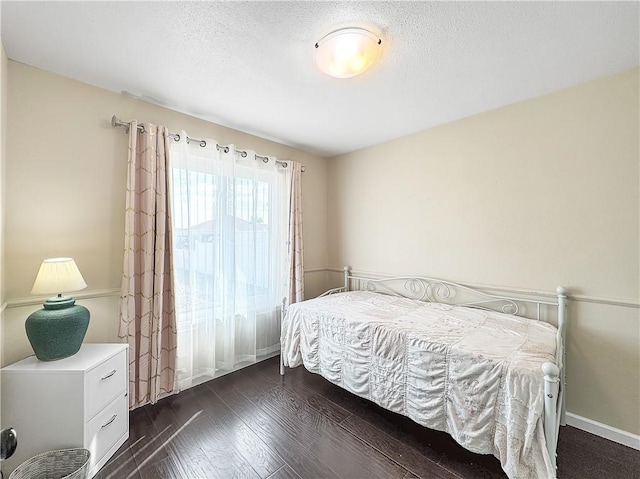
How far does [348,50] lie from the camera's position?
1.50m

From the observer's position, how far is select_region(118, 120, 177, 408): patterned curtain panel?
200 centimetres

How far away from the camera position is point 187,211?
2332 mm

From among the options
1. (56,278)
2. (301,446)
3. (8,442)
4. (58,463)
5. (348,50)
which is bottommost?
(301,446)

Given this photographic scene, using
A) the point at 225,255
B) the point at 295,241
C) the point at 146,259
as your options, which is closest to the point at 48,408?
the point at 146,259

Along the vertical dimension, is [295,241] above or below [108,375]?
above

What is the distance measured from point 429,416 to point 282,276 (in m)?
1.98

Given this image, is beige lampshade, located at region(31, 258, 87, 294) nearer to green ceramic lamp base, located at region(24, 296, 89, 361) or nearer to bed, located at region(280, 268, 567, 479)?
green ceramic lamp base, located at region(24, 296, 89, 361)

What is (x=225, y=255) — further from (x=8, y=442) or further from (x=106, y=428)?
(x=8, y=442)

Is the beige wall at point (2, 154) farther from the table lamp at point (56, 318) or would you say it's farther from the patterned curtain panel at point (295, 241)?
the patterned curtain panel at point (295, 241)

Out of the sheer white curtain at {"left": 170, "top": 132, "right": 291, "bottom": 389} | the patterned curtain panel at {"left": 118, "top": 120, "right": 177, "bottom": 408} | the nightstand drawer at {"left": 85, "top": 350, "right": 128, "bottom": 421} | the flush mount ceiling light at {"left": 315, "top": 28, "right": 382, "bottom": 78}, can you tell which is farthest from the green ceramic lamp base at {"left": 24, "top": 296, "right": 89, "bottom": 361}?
the flush mount ceiling light at {"left": 315, "top": 28, "right": 382, "bottom": 78}

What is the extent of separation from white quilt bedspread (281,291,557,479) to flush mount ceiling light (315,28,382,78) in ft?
5.74

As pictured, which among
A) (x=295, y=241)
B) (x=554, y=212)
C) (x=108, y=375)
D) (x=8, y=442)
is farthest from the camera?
(x=295, y=241)

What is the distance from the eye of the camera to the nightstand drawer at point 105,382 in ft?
4.97

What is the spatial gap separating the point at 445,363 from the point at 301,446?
3.53 ft
